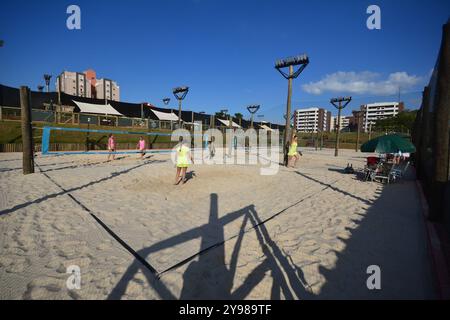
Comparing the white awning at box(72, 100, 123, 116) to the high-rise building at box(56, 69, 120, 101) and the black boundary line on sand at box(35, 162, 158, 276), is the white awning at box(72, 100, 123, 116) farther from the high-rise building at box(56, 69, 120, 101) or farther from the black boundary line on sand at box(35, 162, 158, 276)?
the high-rise building at box(56, 69, 120, 101)

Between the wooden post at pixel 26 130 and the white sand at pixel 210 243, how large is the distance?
1807 mm

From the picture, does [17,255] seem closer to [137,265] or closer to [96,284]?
[96,284]

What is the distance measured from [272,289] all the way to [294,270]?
47 centimetres

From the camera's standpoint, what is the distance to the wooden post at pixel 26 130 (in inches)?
307

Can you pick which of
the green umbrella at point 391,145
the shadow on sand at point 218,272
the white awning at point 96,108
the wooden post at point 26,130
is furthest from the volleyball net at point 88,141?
the shadow on sand at point 218,272

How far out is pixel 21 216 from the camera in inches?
165

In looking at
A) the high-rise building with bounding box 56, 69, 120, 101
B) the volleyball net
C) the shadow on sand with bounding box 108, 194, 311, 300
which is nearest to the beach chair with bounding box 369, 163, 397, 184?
the shadow on sand with bounding box 108, 194, 311, 300

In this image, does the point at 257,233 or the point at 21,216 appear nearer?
the point at 257,233

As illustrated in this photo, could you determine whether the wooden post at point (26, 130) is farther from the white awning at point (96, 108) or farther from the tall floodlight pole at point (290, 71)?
the white awning at point (96, 108)

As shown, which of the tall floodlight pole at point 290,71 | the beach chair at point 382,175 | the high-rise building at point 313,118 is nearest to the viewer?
the beach chair at point 382,175

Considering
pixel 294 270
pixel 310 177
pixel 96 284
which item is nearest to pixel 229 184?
pixel 310 177

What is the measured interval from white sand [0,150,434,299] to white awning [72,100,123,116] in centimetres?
2397

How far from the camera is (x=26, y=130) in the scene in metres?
7.89
